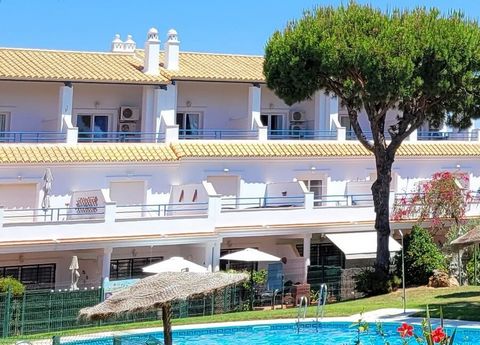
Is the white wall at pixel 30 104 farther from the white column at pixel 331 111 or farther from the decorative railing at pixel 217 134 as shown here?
the white column at pixel 331 111

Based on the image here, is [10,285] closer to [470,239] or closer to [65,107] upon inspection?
[65,107]

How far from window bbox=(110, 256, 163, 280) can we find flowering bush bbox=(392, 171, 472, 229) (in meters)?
12.4

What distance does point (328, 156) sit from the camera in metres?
41.7

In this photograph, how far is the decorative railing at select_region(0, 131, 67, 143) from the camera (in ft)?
120

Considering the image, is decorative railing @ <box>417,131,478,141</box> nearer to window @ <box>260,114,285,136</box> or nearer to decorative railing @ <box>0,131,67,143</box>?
window @ <box>260,114,285,136</box>

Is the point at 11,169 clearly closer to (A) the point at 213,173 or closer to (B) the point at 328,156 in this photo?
(A) the point at 213,173

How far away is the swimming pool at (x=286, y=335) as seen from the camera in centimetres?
2371

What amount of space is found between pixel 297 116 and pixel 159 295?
29.0m

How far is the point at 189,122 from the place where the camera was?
4206 centimetres

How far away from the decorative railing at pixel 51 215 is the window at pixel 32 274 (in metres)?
1.97

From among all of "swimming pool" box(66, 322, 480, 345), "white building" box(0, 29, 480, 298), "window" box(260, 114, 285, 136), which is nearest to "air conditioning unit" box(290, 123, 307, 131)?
"white building" box(0, 29, 480, 298)

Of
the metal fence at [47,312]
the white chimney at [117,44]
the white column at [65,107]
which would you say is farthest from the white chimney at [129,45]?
the metal fence at [47,312]

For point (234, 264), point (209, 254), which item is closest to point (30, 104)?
point (209, 254)

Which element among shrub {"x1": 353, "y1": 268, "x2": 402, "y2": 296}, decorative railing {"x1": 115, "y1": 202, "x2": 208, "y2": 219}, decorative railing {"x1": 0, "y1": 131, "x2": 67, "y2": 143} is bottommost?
shrub {"x1": 353, "y1": 268, "x2": 402, "y2": 296}
